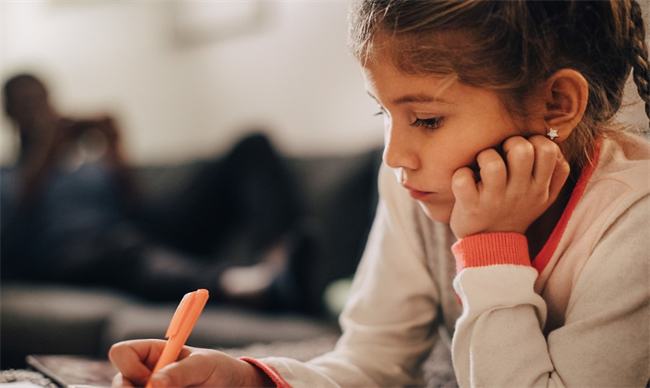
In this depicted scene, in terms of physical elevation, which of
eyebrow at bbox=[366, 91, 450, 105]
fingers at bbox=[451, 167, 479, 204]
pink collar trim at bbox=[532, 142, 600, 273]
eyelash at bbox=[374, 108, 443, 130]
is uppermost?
eyebrow at bbox=[366, 91, 450, 105]

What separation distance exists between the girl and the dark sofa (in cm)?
64

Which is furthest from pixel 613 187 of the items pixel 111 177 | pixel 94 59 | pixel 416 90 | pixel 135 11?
pixel 94 59

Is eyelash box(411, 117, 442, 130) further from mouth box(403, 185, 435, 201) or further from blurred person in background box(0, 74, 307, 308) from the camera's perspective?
blurred person in background box(0, 74, 307, 308)

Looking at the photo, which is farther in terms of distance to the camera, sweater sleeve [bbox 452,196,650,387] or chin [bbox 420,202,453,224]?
chin [bbox 420,202,453,224]

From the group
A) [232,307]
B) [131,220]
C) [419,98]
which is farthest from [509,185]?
[131,220]

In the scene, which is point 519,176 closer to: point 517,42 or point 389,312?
point 517,42

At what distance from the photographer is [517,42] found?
1.57ft

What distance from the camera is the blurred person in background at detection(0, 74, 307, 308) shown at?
4.94 feet

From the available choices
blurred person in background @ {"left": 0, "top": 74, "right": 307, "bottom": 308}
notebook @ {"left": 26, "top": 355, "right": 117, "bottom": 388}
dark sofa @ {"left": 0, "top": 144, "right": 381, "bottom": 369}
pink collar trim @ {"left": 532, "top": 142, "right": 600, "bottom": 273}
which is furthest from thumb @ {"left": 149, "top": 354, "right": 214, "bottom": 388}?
blurred person in background @ {"left": 0, "top": 74, "right": 307, "bottom": 308}

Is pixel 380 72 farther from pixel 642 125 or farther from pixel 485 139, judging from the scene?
pixel 642 125

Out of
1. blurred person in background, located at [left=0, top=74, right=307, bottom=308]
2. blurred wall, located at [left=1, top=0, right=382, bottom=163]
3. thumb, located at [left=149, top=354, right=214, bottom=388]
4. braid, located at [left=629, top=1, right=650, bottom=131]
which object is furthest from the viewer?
blurred wall, located at [left=1, top=0, right=382, bottom=163]

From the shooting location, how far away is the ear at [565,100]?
50 centimetres

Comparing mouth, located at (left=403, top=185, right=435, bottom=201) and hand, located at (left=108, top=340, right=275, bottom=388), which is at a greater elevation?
mouth, located at (left=403, top=185, right=435, bottom=201)

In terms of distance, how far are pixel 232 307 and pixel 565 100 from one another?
1033 millimetres
